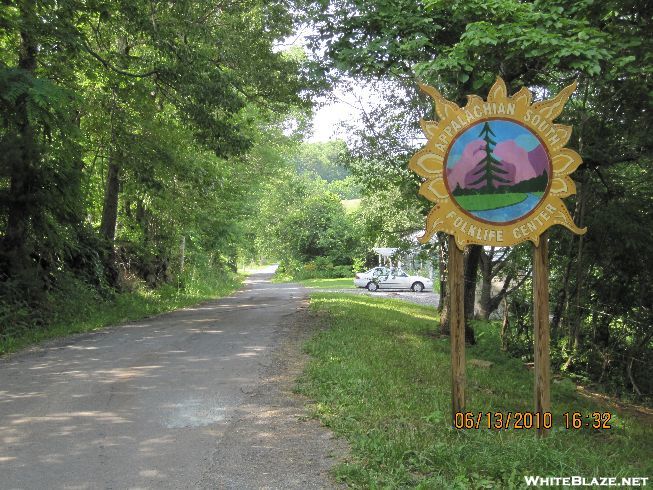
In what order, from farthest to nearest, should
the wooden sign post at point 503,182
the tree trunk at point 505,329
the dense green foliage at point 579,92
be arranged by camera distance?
the tree trunk at point 505,329 < the dense green foliage at point 579,92 < the wooden sign post at point 503,182

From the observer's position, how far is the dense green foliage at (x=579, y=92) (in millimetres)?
7016

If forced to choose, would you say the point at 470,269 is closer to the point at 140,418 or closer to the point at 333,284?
the point at 140,418

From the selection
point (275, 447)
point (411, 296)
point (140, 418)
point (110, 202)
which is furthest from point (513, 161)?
point (411, 296)

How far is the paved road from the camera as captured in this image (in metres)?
4.48

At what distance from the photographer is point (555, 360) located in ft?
36.6

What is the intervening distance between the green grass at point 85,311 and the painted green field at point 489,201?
27.1 ft

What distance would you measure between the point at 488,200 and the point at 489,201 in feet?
0.05

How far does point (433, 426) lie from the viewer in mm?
5609

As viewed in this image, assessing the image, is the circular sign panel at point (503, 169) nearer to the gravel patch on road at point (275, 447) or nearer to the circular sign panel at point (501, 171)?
the circular sign panel at point (501, 171)

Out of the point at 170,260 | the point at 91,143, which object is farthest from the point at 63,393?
the point at 170,260

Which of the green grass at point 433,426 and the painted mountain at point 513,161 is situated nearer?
the green grass at point 433,426

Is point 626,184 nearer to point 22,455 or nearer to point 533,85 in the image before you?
point 533,85

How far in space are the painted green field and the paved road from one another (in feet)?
9.05

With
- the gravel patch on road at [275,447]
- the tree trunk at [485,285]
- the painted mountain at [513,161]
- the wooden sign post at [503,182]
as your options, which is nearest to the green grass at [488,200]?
the wooden sign post at [503,182]
